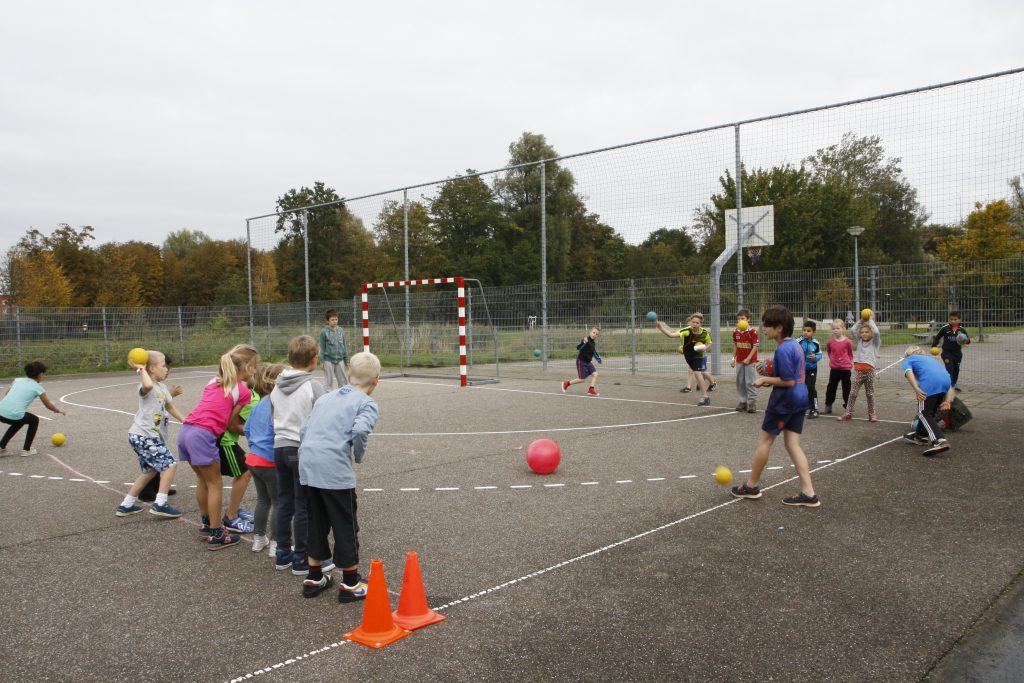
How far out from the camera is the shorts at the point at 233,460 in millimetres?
5738

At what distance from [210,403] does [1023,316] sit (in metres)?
13.0

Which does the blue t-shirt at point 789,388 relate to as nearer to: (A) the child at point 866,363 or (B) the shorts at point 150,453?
(A) the child at point 866,363

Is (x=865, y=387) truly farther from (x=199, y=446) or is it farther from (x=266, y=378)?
(x=199, y=446)

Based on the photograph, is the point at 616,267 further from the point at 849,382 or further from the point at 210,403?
the point at 210,403

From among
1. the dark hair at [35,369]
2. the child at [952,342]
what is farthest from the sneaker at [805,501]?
the dark hair at [35,369]

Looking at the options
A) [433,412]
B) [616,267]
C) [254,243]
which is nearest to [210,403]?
[433,412]

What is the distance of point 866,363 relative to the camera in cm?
1081

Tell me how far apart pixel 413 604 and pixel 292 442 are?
138 centimetres

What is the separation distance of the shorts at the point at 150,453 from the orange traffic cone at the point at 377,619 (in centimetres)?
330

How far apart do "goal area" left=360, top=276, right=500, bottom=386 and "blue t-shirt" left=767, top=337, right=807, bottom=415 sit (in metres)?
13.7

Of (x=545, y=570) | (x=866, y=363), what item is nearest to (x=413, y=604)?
(x=545, y=570)

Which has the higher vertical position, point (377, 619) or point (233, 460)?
point (233, 460)

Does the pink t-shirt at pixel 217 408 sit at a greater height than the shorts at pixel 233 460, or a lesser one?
greater

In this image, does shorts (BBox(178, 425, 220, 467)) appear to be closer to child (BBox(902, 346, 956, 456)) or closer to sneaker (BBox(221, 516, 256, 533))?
sneaker (BBox(221, 516, 256, 533))
